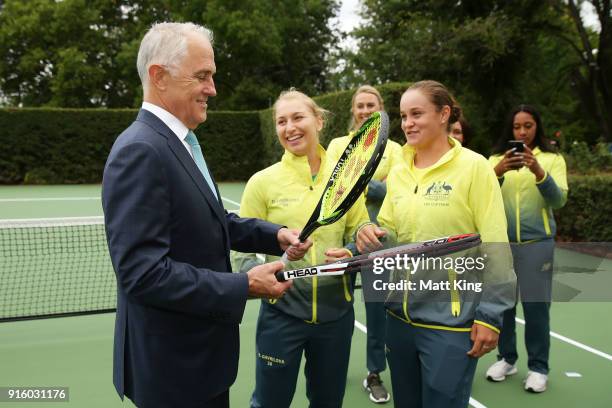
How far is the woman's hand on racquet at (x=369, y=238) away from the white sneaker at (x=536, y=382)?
248 cm

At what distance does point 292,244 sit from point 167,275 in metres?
0.77

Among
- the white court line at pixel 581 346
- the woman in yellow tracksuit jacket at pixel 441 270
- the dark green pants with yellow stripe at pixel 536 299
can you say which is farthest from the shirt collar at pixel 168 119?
the white court line at pixel 581 346

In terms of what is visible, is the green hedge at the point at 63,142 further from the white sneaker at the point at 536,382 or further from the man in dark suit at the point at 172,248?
the man in dark suit at the point at 172,248

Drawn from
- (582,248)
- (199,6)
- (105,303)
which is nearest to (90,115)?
(199,6)

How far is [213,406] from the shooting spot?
2.21 m

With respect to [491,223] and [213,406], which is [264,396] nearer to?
[213,406]

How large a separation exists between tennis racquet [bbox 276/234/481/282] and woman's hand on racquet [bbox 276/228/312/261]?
0.09 metres

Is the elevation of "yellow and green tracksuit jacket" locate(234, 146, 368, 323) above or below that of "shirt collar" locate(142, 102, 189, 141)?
below

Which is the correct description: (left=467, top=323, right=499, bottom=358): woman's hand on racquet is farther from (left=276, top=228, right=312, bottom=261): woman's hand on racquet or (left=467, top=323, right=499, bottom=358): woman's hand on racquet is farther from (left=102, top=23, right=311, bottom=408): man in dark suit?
(left=102, top=23, right=311, bottom=408): man in dark suit

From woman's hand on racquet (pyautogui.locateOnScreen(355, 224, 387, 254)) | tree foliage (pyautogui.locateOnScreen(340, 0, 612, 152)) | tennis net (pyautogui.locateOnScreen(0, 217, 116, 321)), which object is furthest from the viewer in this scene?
tree foliage (pyautogui.locateOnScreen(340, 0, 612, 152))

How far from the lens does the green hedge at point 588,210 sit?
30.4 feet

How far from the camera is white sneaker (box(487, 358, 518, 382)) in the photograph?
461 cm

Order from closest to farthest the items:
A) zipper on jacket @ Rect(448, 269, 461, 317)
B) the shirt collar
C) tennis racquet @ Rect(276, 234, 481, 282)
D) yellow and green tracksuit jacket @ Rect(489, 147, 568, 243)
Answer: the shirt collar
tennis racquet @ Rect(276, 234, 481, 282)
zipper on jacket @ Rect(448, 269, 461, 317)
yellow and green tracksuit jacket @ Rect(489, 147, 568, 243)

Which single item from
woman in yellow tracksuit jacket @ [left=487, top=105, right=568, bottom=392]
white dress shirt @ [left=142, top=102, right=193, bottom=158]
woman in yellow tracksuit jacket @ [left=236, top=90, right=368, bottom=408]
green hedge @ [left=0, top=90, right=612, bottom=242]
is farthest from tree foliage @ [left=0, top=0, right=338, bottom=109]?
white dress shirt @ [left=142, top=102, right=193, bottom=158]
